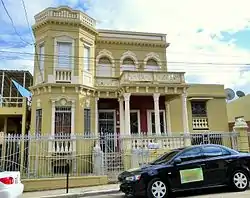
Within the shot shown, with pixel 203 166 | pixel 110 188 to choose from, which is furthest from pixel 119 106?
pixel 203 166

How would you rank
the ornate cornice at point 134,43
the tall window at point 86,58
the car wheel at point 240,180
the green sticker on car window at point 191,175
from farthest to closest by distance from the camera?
1. the ornate cornice at point 134,43
2. the tall window at point 86,58
3. the car wheel at point 240,180
4. the green sticker on car window at point 191,175

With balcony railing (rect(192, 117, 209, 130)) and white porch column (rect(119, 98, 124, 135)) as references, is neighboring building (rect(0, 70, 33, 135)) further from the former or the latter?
balcony railing (rect(192, 117, 209, 130))

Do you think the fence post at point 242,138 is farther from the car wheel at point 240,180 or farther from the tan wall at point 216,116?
the tan wall at point 216,116

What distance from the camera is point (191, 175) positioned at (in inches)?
335

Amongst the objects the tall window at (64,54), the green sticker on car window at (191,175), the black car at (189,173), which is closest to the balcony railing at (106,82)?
the tall window at (64,54)

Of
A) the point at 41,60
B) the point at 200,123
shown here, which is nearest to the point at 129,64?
the point at 41,60

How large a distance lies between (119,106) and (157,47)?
5701 mm

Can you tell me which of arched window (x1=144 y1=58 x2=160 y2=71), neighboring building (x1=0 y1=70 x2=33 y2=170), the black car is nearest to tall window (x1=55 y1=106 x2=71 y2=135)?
neighboring building (x1=0 y1=70 x2=33 y2=170)

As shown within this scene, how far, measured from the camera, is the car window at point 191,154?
8758mm

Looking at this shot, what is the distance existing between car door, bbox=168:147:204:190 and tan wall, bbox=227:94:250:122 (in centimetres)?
1997

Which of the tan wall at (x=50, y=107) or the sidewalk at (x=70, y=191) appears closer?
the sidewalk at (x=70, y=191)

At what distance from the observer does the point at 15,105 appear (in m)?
20.0

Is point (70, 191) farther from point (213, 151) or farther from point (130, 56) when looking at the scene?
point (130, 56)

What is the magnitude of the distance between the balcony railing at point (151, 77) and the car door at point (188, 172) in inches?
339
